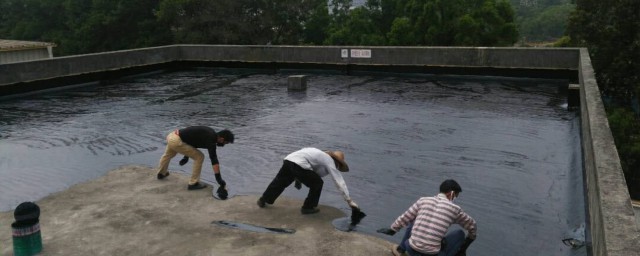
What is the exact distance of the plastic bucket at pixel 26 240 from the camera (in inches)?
244

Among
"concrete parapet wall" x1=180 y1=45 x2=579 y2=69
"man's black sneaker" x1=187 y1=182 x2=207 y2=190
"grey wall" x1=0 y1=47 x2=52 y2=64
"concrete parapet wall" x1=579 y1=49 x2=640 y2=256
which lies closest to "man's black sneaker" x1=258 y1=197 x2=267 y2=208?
"man's black sneaker" x1=187 y1=182 x2=207 y2=190

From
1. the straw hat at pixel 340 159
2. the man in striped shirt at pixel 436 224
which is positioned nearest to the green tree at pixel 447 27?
the straw hat at pixel 340 159

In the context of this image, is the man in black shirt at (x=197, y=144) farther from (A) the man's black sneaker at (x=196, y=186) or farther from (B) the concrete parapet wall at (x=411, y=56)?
(B) the concrete parapet wall at (x=411, y=56)

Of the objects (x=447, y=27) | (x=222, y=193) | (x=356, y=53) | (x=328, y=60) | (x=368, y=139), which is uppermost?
(x=447, y=27)

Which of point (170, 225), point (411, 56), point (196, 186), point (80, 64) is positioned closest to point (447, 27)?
point (411, 56)

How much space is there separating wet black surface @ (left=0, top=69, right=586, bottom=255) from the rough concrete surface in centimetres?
59

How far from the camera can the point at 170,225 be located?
7219 mm


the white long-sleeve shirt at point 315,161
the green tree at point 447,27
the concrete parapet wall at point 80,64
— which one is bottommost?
the white long-sleeve shirt at point 315,161

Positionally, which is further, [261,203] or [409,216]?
[261,203]

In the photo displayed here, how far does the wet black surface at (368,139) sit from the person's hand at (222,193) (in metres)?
0.40

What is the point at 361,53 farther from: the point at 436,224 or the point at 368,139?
the point at 436,224

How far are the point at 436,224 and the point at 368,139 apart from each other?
18.8 feet

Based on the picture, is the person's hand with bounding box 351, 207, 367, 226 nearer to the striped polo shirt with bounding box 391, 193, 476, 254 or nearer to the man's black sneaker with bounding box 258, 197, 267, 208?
the man's black sneaker with bounding box 258, 197, 267, 208

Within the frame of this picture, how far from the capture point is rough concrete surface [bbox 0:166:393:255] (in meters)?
6.52
